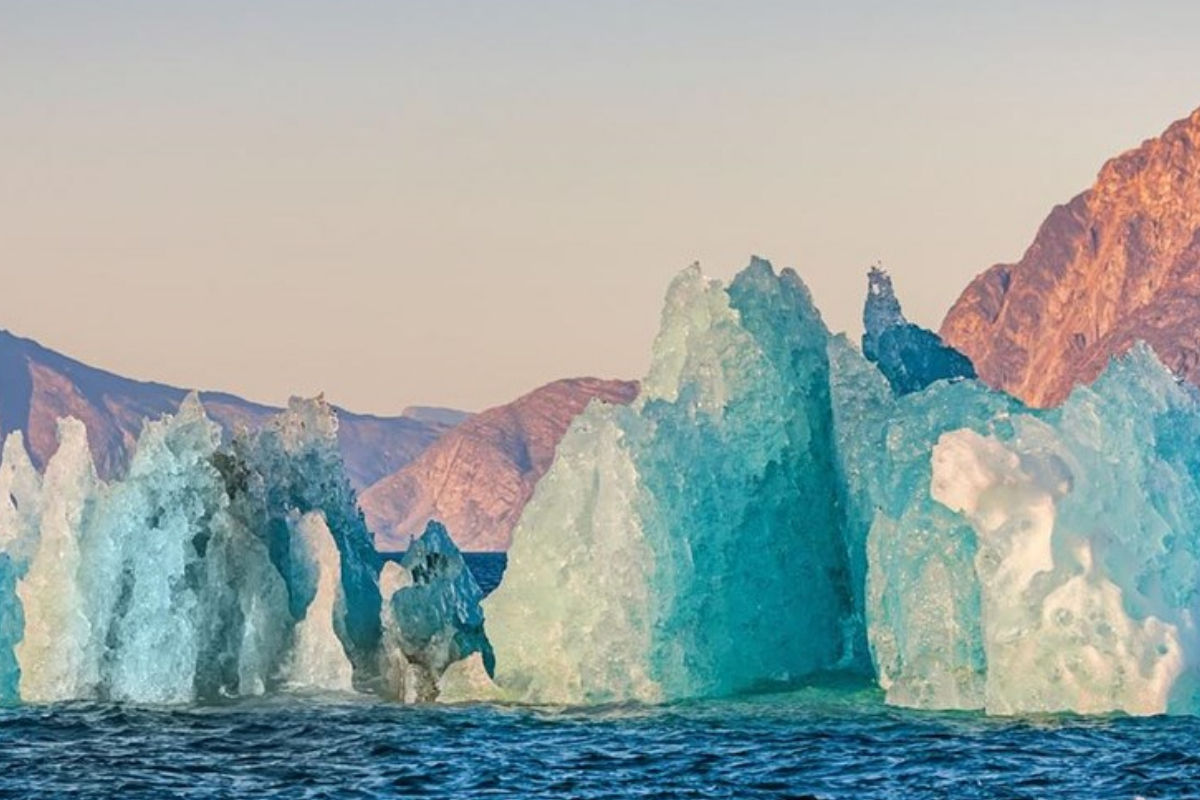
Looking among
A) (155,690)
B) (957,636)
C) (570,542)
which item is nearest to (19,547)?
(155,690)

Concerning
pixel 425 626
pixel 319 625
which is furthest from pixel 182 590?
pixel 425 626

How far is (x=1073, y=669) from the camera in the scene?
56.5 m

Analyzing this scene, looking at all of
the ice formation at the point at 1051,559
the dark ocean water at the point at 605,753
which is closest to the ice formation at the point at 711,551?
the ice formation at the point at 1051,559

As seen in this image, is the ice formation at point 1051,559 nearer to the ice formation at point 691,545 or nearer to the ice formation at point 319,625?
the ice formation at point 691,545

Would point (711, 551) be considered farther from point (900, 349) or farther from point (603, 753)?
point (900, 349)

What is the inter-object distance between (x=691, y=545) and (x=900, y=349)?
Result: 1279cm

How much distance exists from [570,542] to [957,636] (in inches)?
375

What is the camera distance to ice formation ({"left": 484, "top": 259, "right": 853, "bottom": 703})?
6262 cm

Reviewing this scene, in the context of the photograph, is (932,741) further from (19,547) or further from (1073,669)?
(19,547)

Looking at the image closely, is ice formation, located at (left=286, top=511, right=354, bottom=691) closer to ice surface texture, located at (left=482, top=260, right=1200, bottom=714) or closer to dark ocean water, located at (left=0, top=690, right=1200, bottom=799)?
dark ocean water, located at (left=0, top=690, right=1200, bottom=799)

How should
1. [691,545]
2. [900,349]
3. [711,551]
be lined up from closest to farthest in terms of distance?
1. [691,545]
2. [711,551]
3. [900,349]

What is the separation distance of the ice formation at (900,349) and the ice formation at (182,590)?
12.9m

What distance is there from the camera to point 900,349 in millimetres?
73438

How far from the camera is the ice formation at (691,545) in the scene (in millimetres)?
62625
